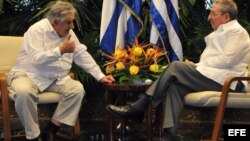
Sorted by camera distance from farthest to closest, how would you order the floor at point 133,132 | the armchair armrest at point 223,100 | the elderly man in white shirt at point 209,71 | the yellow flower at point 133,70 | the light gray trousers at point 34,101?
1. the floor at point 133,132
2. the yellow flower at point 133,70
3. the elderly man in white shirt at point 209,71
4. the light gray trousers at point 34,101
5. the armchair armrest at point 223,100

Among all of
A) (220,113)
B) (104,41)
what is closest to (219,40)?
(220,113)

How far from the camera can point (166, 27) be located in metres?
4.78

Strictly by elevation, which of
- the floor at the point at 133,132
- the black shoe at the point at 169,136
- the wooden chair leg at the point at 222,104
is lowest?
the floor at the point at 133,132

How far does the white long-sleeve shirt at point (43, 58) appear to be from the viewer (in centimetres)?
373

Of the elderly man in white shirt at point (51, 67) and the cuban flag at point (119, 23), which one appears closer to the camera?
the elderly man in white shirt at point (51, 67)

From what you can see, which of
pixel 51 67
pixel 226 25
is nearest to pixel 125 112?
pixel 51 67

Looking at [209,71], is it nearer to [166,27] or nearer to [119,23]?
[166,27]

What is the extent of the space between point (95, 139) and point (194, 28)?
195 centimetres

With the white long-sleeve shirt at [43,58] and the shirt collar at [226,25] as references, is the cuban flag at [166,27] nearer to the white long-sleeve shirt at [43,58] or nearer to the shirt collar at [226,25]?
the shirt collar at [226,25]

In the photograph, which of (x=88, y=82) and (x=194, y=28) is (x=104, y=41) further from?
Answer: (x=194, y=28)

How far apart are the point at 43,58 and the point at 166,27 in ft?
5.16

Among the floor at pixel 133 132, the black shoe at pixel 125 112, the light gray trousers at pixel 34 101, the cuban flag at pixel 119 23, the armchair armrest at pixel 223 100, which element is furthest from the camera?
the cuban flag at pixel 119 23

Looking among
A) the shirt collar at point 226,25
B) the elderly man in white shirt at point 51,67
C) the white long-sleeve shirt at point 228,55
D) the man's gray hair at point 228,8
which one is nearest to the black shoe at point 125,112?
the elderly man in white shirt at point 51,67

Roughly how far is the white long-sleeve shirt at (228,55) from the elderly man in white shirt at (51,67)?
876 millimetres
